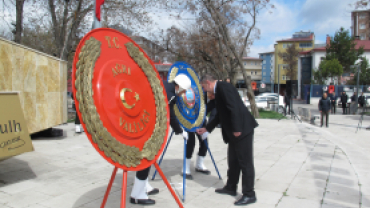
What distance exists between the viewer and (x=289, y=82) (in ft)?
65.3

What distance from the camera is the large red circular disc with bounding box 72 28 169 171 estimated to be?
222cm

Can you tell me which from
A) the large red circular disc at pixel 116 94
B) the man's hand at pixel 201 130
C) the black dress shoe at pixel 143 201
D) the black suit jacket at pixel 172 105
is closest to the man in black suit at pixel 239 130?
the man's hand at pixel 201 130

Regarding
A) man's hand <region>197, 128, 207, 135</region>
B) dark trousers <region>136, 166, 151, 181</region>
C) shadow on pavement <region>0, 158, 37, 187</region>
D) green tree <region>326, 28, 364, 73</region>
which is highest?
green tree <region>326, 28, 364, 73</region>

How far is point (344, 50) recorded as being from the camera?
50000 millimetres

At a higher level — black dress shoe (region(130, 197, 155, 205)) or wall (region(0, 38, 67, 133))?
wall (region(0, 38, 67, 133))

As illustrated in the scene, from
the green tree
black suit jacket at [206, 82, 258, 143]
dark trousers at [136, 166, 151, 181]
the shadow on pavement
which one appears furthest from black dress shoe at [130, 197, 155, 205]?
the green tree

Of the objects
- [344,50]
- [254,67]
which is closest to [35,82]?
[344,50]

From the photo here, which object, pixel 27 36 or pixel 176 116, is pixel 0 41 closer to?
pixel 176 116

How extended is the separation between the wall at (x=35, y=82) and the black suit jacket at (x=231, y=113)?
3.88 metres

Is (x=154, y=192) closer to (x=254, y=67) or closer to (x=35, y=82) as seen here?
(x=35, y=82)

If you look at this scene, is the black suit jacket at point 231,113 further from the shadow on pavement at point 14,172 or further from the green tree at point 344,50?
the green tree at point 344,50

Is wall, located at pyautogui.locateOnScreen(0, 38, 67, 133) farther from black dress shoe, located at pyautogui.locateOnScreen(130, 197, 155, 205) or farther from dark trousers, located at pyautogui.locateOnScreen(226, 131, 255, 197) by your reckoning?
dark trousers, located at pyautogui.locateOnScreen(226, 131, 255, 197)

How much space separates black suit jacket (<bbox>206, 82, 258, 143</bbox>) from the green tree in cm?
5212

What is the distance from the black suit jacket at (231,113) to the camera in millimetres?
3895
